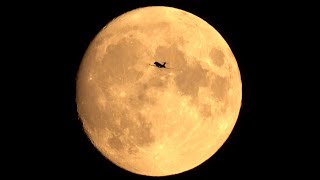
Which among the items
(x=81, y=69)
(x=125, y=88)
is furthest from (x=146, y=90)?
(x=81, y=69)

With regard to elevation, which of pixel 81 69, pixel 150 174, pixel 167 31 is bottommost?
pixel 150 174

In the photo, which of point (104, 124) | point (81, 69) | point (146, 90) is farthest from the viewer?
point (81, 69)

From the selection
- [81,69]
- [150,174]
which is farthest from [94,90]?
[150,174]

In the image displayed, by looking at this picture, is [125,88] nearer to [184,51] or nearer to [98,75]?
[98,75]

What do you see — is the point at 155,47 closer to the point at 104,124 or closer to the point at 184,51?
Answer: the point at 184,51

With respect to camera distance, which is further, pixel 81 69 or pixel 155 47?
pixel 81 69

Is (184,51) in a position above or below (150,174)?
above

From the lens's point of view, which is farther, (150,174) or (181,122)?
(150,174)

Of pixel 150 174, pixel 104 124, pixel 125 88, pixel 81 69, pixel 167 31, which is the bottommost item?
pixel 150 174

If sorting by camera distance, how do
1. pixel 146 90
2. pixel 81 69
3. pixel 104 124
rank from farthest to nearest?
pixel 81 69 → pixel 104 124 → pixel 146 90
